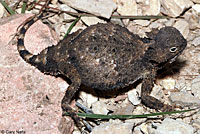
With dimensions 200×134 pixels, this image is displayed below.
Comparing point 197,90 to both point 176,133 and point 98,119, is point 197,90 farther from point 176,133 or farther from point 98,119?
point 98,119

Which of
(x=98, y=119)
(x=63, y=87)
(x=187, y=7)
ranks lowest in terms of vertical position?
(x=98, y=119)

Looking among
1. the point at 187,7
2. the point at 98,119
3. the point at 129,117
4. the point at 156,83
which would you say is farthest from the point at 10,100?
the point at 187,7

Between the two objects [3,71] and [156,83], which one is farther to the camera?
[156,83]

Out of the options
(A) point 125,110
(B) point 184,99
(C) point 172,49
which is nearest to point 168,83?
(B) point 184,99

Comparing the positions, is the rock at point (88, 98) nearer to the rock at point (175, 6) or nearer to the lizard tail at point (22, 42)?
the lizard tail at point (22, 42)

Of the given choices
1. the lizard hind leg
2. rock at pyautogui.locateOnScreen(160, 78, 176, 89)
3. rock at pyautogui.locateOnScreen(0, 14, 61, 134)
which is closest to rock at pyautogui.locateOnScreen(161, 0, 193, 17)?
rock at pyautogui.locateOnScreen(160, 78, 176, 89)

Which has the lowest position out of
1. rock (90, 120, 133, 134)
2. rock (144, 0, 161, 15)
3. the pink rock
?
rock (90, 120, 133, 134)

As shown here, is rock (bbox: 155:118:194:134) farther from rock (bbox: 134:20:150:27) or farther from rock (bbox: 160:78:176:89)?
rock (bbox: 134:20:150:27)
